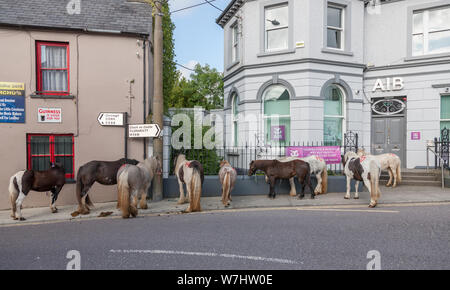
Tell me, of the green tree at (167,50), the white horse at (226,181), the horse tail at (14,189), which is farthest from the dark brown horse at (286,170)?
the green tree at (167,50)

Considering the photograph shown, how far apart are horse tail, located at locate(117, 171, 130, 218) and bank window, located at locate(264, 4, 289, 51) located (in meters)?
9.45

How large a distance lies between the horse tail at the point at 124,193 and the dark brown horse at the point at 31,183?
210 centimetres

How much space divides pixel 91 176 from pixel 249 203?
434cm

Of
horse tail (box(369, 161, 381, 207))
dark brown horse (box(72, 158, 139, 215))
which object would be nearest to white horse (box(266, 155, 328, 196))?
horse tail (box(369, 161, 381, 207))

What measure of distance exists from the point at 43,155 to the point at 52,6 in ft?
15.6

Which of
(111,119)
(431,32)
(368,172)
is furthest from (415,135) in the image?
(111,119)

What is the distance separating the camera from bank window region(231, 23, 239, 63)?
15172 mm

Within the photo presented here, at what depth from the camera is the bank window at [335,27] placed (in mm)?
13195

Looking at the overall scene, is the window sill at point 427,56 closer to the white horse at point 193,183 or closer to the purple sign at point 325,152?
the purple sign at point 325,152

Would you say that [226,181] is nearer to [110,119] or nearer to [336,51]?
[110,119]

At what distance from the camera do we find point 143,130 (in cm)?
892

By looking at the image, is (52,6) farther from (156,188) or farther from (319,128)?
(319,128)
